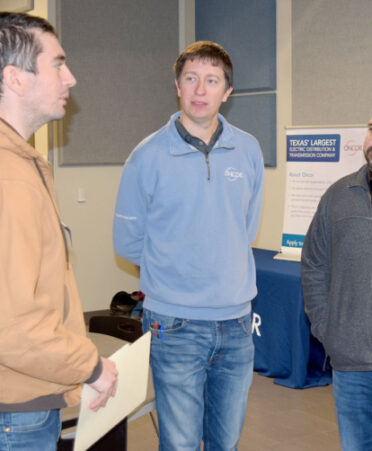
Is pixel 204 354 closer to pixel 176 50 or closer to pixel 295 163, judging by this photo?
pixel 295 163

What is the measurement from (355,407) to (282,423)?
1.74m

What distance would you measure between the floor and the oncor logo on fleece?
1680 mm

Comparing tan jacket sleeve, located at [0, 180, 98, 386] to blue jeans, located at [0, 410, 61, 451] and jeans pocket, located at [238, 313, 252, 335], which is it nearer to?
blue jeans, located at [0, 410, 61, 451]

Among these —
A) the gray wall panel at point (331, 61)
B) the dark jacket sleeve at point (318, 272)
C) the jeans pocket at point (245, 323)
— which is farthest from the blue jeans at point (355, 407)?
the gray wall panel at point (331, 61)

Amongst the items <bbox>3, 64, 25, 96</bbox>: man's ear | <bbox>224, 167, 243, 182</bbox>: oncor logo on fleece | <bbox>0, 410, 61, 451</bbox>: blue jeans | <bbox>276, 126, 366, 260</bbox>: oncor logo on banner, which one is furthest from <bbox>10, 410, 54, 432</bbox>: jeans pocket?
<bbox>276, 126, 366, 260</bbox>: oncor logo on banner

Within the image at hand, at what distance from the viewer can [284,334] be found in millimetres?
3971

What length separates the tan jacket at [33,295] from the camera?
1.22m

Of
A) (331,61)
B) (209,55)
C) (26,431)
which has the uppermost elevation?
(331,61)

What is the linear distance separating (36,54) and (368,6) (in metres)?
3.74

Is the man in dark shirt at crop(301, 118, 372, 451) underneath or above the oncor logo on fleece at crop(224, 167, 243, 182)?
underneath

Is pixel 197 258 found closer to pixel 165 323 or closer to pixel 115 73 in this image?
pixel 165 323

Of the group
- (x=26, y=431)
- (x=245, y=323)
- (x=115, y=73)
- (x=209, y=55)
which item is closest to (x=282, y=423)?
(x=245, y=323)

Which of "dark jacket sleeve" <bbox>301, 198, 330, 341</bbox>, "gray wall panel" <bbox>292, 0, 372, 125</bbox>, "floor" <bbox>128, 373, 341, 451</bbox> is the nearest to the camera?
"dark jacket sleeve" <bbox>301, 198, 330, 341</bbox>

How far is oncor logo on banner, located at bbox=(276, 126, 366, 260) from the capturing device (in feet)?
13.8
